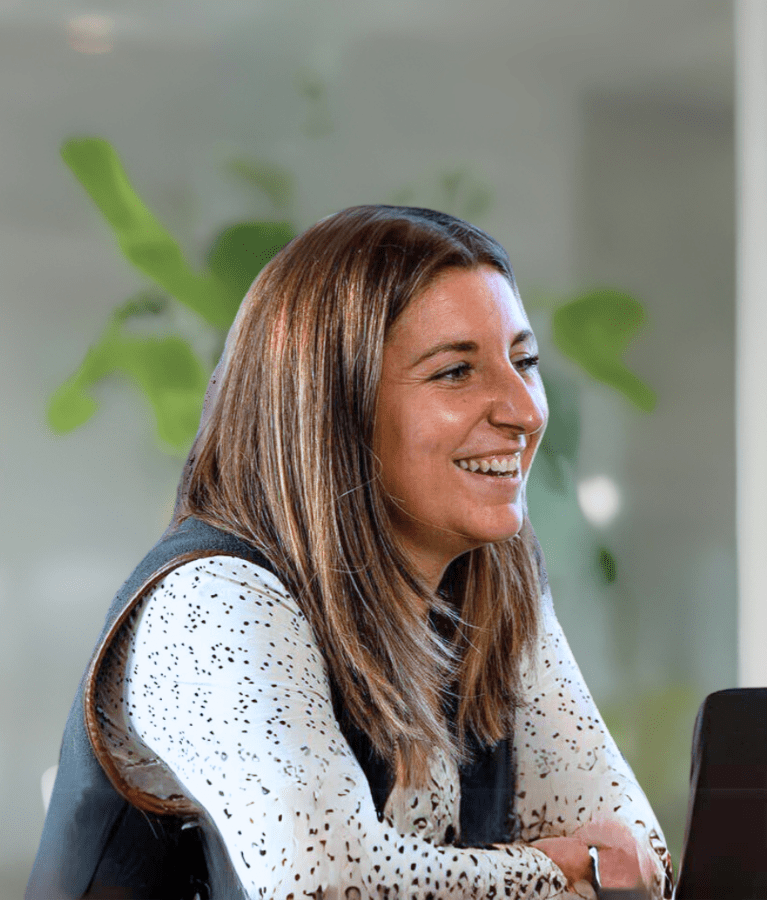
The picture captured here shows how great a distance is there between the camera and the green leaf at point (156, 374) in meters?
1.07

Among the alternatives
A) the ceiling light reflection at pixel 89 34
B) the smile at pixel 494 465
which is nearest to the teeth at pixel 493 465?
the smile at pixel 494 465

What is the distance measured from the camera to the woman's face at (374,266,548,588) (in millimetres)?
604

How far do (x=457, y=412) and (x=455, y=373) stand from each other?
23mm

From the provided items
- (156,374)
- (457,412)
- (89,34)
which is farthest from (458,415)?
(89,34)

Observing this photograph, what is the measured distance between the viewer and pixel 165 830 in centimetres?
57

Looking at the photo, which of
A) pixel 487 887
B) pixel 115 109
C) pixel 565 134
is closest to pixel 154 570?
pixel 487 887

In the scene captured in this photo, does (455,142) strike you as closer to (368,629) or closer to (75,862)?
(368,629)

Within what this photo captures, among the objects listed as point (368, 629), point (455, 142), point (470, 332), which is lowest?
point (368, 629)

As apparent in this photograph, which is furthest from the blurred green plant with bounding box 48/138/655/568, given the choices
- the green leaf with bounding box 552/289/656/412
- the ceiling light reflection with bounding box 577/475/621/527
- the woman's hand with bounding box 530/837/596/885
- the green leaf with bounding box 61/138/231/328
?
the woman's hand with bounding box 530/837/596/885

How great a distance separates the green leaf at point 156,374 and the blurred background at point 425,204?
1 centimetres

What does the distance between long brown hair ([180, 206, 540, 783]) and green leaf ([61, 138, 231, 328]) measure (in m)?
0.47

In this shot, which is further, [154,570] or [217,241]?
[217,241]

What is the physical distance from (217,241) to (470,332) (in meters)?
0.56

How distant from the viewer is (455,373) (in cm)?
61
